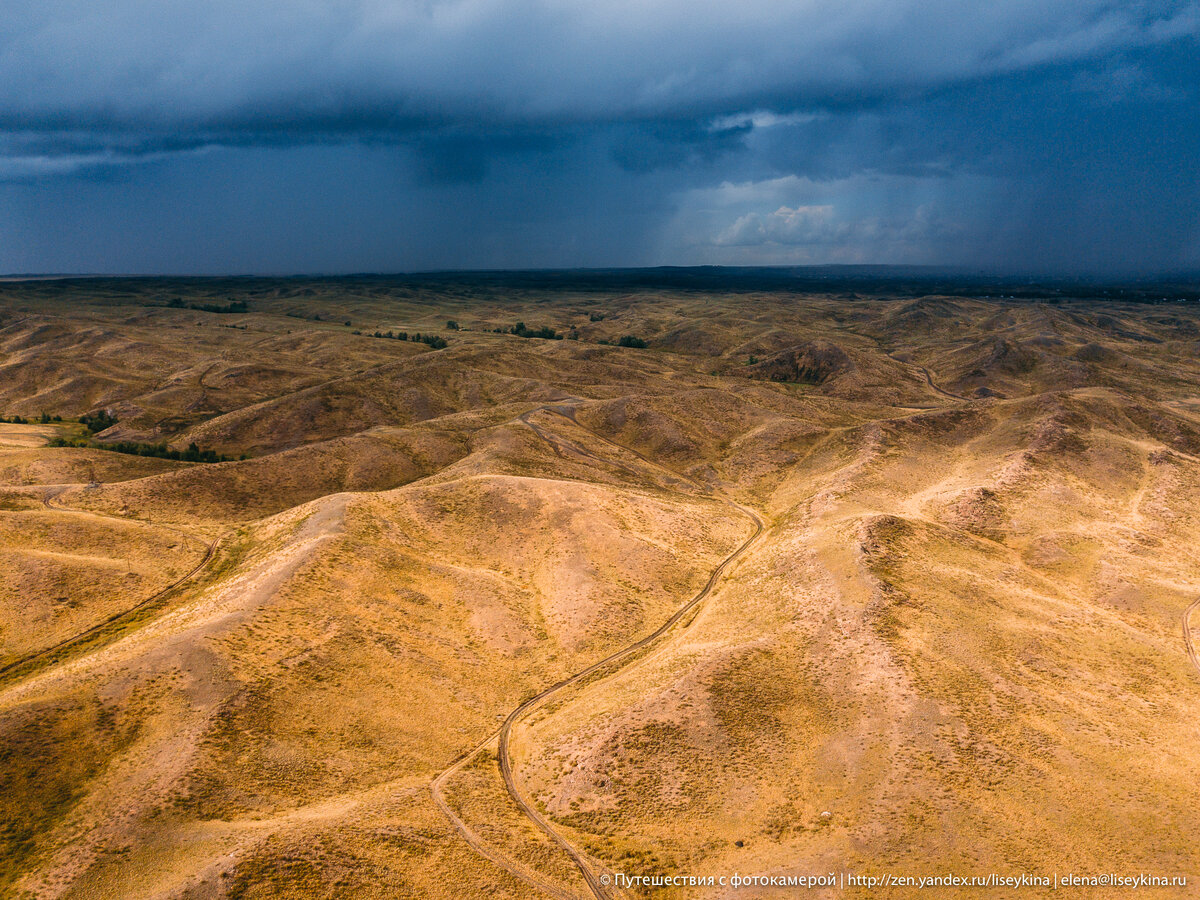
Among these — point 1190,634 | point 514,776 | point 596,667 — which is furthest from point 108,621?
point 1190,634

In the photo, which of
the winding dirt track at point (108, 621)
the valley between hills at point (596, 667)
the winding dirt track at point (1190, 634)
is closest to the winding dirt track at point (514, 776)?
the valley between hills at point (596, 667)

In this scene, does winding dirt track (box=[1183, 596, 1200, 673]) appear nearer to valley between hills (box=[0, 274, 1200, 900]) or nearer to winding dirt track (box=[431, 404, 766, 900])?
valley between hills (box=[0, 274, 1200, 900])

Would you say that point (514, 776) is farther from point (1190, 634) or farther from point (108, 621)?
point (1190, 634)

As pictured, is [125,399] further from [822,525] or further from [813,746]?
[813,746]

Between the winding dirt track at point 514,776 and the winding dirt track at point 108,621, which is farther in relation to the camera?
the winding dirt track at point 108,621

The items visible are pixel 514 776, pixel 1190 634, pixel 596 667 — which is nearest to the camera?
pixel 514 776

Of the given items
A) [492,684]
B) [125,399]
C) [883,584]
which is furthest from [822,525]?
[125,399]

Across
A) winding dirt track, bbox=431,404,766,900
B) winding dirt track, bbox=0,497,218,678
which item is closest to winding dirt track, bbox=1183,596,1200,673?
winding dirt track, bbox=431,404,766,900

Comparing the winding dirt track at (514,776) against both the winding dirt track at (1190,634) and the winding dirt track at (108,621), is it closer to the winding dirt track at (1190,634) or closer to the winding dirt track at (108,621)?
the winding dirt track at (108,621)
